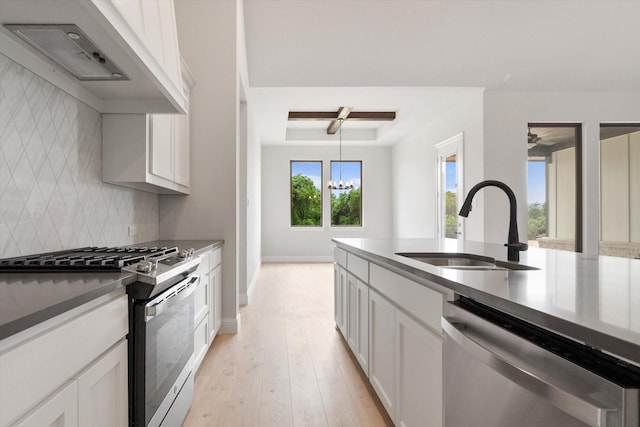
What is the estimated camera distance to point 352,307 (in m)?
2.88

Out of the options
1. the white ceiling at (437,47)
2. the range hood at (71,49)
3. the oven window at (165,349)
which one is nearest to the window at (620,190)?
the white ceiling at (437,47)

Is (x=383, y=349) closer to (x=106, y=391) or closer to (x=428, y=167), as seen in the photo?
(x=106, y=391)

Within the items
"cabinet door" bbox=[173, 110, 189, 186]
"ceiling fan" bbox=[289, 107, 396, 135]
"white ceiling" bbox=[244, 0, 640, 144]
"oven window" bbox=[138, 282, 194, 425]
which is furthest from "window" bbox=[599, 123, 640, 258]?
"oven window" bbox=[138, 282, 194, 425]

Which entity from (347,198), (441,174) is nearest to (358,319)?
(441,174)

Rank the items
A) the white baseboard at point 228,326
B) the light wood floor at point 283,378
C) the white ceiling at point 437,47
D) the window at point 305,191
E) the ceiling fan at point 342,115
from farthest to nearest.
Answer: the window at point 305,191 → the ceiling fan at point 342,115 → the white ceiling at point 437,47 → the white baseboard at point 228,326 → the light wood floor at point 283,378

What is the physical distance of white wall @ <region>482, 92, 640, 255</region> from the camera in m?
5.23

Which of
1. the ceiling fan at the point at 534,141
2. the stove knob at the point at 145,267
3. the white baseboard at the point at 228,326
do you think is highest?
the ceiling fan at the point at 534,141

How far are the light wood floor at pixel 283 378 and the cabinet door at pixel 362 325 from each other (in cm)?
18

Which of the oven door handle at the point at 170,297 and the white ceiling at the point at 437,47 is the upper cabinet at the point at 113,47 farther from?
the white ceiling at the point at 437,47

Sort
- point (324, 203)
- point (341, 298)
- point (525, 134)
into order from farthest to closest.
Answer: point (324, 203) < point (525, 134) < point (341, 298)

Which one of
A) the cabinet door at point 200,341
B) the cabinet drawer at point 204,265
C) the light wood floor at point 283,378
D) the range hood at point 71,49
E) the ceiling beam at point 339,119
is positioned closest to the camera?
the range hood at point 71,49

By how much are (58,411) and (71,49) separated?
141cm

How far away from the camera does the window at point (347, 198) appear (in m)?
9.83

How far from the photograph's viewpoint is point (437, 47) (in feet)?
15.6
